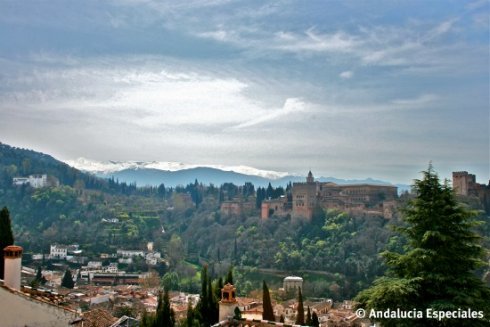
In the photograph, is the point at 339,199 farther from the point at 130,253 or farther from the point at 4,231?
the point at 4,231

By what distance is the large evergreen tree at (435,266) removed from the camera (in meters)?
7.39

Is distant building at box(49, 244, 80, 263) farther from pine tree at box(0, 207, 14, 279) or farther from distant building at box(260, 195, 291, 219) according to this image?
pine tree at box(0, 207, 14, 279)

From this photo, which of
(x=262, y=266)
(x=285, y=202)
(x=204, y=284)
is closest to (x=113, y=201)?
(x=285, y=202)

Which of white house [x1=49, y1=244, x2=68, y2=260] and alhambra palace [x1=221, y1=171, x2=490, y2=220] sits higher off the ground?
alhambra palace [x1=221, y1=171, x2=490, y2=220]

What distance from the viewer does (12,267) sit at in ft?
27.7

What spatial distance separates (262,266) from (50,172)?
72.7 m

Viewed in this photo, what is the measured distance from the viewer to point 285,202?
82.8m

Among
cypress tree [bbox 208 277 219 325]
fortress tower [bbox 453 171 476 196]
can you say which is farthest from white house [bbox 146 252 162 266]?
cypress tree [bbox 208 277 219 325]

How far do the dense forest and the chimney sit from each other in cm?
4367

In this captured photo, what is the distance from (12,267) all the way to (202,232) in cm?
8003

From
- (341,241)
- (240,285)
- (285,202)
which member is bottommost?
(240,285)

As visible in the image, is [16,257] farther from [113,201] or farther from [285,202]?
[113,201]

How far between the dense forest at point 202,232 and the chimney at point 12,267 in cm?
4367

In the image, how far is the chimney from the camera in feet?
27.5
